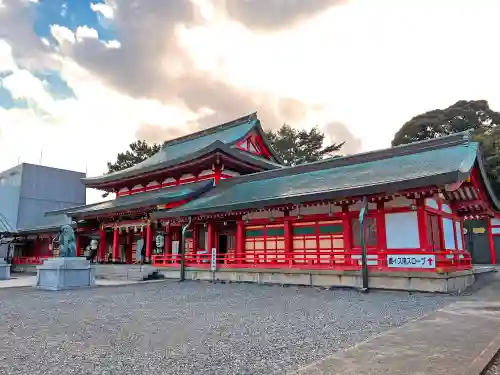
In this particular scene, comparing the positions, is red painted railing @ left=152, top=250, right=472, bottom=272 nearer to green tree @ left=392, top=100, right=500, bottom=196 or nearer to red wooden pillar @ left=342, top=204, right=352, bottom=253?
red wooden pillar @ left=342, top=204, right=352, bottom=253

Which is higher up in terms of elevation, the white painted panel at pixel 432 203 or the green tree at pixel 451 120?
the green tree at pixel 451 120

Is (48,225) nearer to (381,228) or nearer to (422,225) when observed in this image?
(381,228)

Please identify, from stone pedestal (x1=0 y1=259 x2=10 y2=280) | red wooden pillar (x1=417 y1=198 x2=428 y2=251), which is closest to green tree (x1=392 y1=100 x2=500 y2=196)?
red wooden pillar (x1=417 y1=198 x2=428 y2=251)

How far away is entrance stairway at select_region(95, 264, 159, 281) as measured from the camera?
2030 centimetres

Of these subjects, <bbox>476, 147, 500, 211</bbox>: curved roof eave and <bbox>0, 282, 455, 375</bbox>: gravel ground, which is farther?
<bbox>476, 147, 500, 211</bbox>: curved roof eave

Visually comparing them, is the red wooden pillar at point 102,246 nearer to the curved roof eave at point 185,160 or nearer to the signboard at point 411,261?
the curved roof eave at point 185,160

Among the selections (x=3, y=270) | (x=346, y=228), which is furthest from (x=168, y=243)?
(x=346, y=228)

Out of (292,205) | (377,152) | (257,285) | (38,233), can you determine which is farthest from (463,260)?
(38,233)

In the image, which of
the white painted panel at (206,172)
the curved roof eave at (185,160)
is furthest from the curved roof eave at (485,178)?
the white painted panel at (206,172)

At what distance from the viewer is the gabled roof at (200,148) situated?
24906 millimetres

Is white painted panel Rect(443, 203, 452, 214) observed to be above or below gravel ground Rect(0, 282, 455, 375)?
Answer: above

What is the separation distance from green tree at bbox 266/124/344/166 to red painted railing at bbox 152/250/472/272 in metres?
32.2

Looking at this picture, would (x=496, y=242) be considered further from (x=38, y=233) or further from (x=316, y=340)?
(x=38, y=233)

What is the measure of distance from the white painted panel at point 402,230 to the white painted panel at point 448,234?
10.1ft
